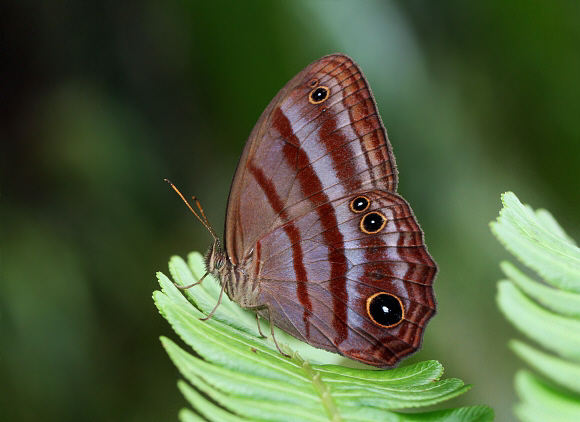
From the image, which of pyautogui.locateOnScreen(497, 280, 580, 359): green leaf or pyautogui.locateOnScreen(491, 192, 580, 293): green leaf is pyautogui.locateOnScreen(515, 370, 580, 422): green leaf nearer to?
pyautogui.locateOnScreen(497, 280, 580, 359): green leaf

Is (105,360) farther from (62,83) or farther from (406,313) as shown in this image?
(406,313)

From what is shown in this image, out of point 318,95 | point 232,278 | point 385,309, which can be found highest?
point 318,95

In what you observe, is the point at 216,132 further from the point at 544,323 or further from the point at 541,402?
the point at 541,402

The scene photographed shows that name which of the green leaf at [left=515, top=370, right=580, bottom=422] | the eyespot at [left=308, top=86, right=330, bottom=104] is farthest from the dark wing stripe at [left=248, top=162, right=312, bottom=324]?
the green leaf at [left=515, top=370, right=580, bottom=422]

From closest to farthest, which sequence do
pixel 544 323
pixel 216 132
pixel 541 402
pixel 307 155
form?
pixel 541 402 → pixel 544 323 → pixel 307 155 → pixel 216 132

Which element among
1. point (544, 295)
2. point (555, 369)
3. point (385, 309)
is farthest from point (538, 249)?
point (385, 309)
